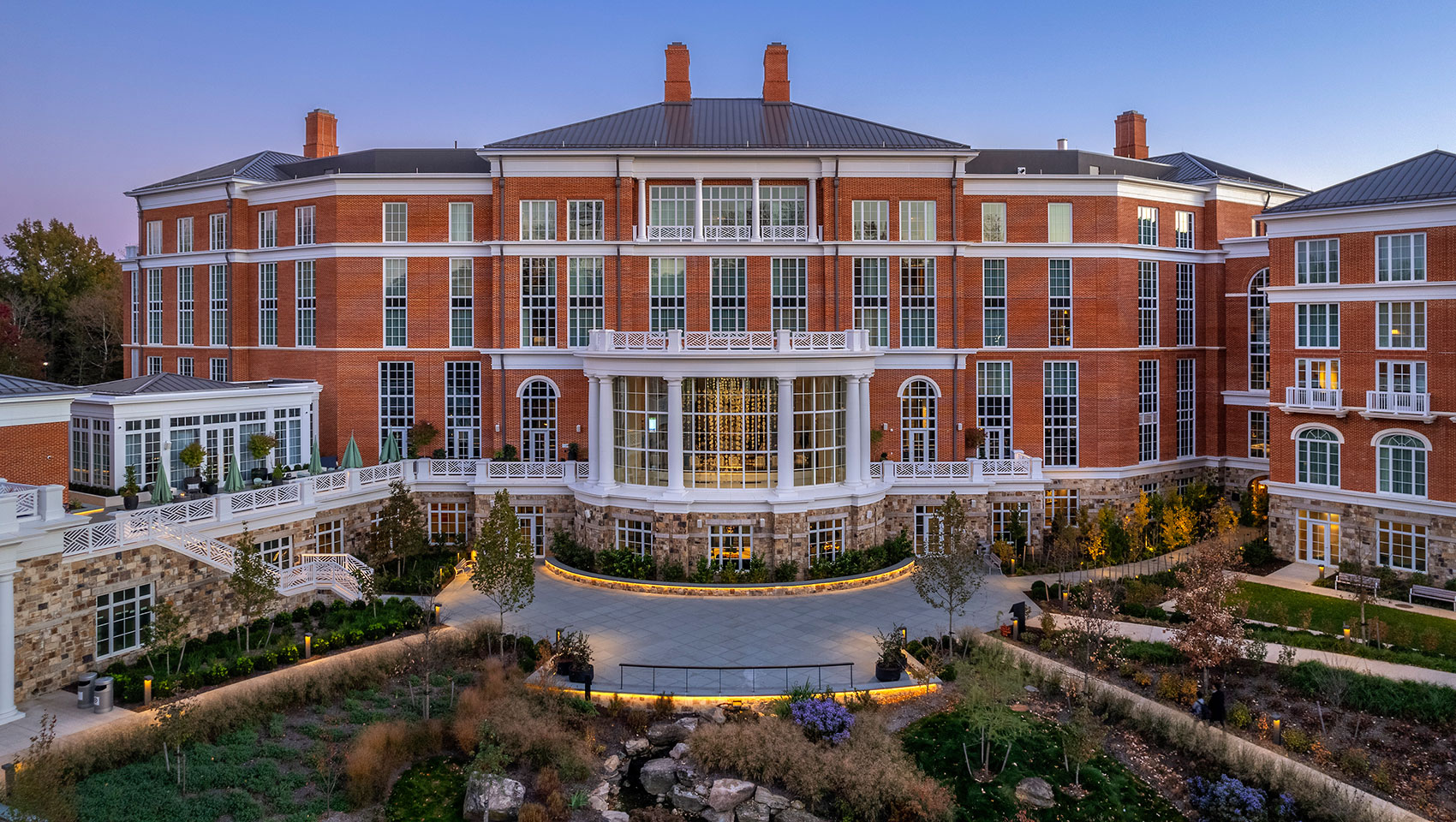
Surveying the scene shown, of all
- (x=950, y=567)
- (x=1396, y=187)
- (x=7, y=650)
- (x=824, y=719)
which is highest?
(x=1396, y=187)

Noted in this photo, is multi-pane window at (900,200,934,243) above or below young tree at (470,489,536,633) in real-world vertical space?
above

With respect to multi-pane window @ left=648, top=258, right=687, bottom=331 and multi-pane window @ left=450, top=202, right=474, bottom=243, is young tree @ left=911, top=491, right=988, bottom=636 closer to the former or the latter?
multi-pane window @ left=648, top=258, right=687, bottom=331

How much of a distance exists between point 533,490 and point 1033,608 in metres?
18.7

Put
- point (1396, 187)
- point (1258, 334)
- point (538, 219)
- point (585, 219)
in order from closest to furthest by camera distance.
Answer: point (1396, 187)
point (585, 219)
point (538, 219)
point (1258, 334)

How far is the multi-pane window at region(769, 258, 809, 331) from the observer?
34.3 meters

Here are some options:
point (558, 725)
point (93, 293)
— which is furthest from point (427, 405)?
point (93, 293)

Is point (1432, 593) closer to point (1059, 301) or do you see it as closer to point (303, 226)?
point (1059, 301)

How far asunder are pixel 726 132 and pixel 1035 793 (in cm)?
2872

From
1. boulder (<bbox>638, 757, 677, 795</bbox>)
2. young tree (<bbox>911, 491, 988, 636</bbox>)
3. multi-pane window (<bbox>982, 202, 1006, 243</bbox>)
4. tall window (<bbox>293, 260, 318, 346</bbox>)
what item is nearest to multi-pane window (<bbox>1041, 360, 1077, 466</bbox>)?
multi-pane window (<bbox>982, 202, 1006, 243</bbox>)

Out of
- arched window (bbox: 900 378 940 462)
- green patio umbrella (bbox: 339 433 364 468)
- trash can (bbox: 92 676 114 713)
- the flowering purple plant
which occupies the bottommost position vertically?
the flowering purple plant

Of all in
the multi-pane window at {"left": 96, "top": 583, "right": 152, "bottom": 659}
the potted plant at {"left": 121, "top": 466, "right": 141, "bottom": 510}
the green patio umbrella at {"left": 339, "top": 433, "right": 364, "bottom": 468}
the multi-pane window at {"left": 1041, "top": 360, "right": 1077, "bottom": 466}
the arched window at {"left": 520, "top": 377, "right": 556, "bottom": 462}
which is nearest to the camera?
the multi-pane window at {"left": 96, "top": 583, "right": 152, "bottom": 659}

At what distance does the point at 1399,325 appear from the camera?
28891 mm

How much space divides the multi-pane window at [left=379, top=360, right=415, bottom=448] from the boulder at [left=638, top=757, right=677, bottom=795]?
76.1ft

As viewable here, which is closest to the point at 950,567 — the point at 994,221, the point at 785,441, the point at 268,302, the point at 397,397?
the point at 785,441
